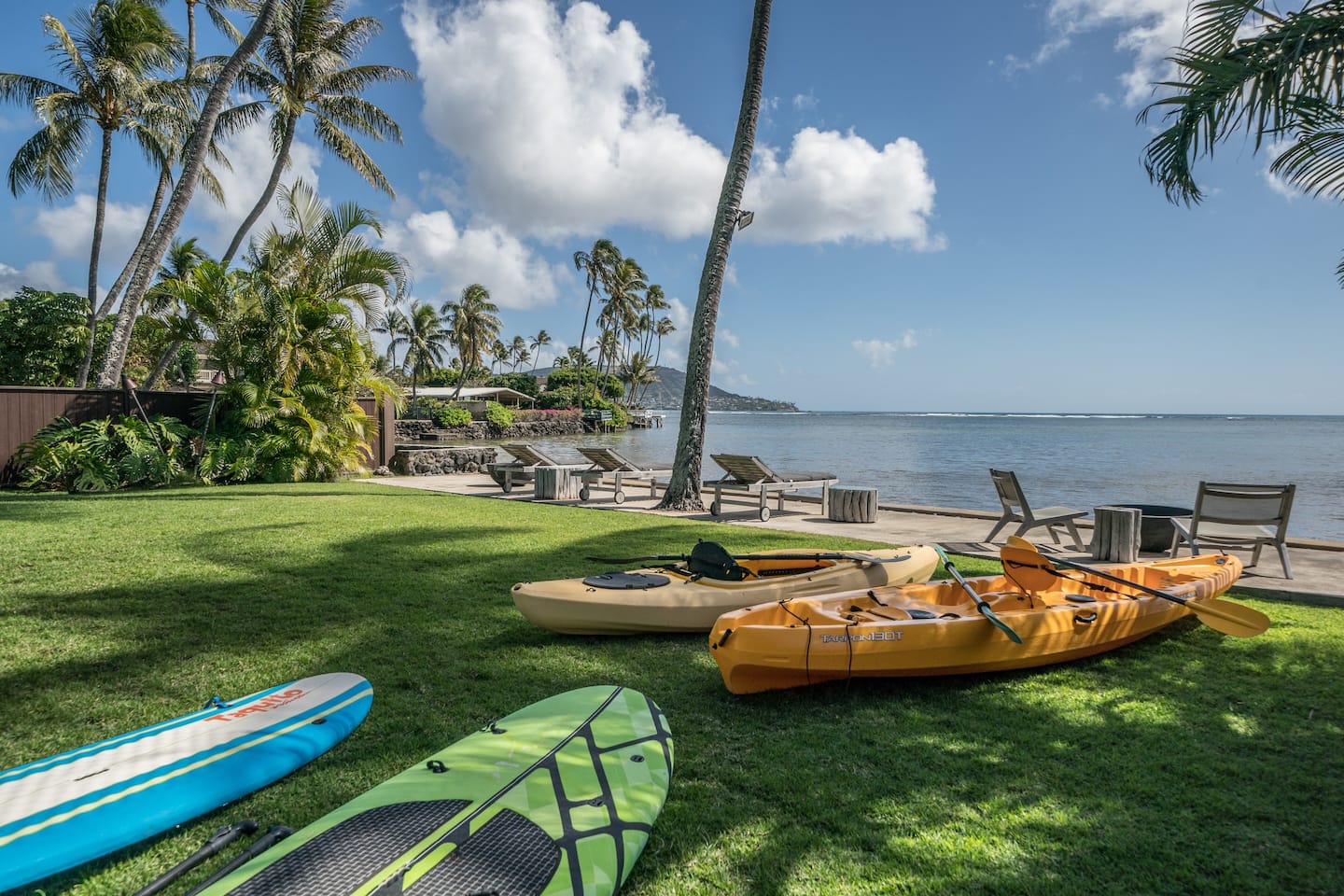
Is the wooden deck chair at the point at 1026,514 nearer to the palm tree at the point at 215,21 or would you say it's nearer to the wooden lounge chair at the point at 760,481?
the wooden lounge chair at the point at 760,481

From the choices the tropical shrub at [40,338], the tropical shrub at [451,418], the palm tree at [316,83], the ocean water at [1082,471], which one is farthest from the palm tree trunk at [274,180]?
the tropical shrub at [451,418]

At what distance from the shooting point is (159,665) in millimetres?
3939

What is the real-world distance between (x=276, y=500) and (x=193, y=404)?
5.45 m

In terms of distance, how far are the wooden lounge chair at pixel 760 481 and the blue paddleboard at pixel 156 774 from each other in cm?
773

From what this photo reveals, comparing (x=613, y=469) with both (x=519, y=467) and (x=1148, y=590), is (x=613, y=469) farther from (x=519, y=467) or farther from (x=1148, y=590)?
(x=1148, y=590)

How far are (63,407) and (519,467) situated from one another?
26.9 ft

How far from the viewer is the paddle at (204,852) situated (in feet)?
6.82

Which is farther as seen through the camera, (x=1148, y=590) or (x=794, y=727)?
(x=1148, y=590)

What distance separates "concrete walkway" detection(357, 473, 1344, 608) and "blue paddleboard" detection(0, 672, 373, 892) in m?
5.47

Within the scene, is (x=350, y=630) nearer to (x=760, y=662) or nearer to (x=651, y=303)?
(x=760, y=662)

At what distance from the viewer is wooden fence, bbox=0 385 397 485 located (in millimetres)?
12211

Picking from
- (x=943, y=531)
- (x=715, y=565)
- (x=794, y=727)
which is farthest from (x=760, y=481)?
(x=794, y=727)

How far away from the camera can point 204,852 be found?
224 cm

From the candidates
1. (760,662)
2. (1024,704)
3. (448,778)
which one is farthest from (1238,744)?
(448,778)
